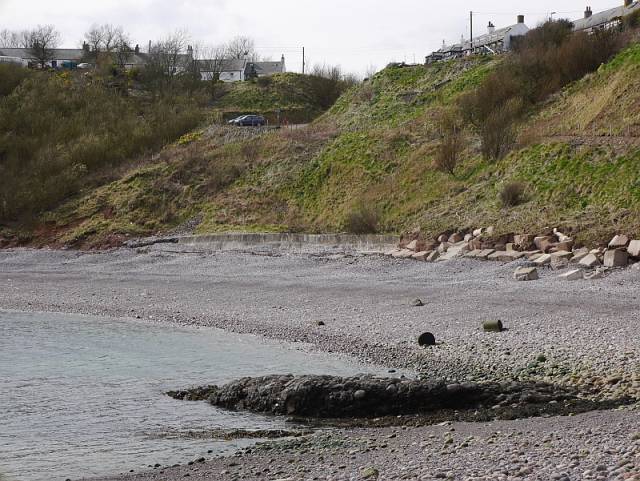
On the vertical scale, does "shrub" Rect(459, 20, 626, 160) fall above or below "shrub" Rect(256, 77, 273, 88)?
below

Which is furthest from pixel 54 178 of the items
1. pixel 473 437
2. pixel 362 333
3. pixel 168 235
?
pixel 473 437

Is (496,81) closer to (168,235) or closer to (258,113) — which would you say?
(168,235)

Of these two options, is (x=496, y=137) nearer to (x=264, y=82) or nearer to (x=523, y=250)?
(x=523, y=250)

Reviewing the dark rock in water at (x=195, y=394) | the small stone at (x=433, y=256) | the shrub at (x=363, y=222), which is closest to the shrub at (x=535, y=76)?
the shrub at (x=363, y=222)

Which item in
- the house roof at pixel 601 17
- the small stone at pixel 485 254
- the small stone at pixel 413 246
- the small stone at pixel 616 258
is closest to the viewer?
the small stone at pixel 616 258

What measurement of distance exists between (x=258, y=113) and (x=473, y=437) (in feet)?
196

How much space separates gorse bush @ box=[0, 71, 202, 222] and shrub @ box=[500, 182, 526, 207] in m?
26.1

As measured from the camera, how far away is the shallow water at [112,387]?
11.5 meters

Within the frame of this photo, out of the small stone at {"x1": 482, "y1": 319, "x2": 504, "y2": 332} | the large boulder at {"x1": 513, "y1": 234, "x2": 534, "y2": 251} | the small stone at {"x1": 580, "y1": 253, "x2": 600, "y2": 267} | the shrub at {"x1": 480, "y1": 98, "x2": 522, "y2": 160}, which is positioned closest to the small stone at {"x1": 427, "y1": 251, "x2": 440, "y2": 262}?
the large boulder at {"x1": 513, "y1": 234, "x2": 534, "y2": 251}

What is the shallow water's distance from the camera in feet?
37.8

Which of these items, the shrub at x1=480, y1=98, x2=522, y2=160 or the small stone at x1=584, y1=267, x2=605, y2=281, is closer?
the small stone at x1=584, y1=267, x2=605, y2=281

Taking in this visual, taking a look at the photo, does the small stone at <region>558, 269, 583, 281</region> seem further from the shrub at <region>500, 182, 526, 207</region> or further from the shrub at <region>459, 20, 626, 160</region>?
the shrub at <region>459, 20, 626, 160</region>

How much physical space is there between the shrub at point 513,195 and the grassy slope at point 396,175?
1.04 ft

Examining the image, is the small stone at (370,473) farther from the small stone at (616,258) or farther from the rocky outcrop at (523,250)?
the small stone at (616,258)
